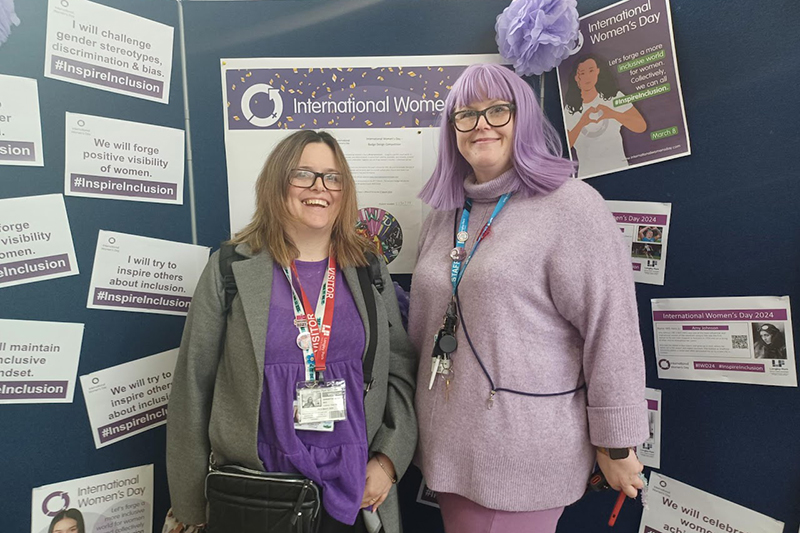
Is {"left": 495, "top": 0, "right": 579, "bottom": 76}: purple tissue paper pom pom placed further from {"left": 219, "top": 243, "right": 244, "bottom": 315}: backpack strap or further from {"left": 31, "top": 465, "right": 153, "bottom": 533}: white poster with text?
{"left": 31, "top": 465, "right": 153, "bottom": 533}: white poster with text

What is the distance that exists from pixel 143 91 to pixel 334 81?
28.1 inches

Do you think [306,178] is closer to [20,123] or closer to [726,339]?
[20,123]

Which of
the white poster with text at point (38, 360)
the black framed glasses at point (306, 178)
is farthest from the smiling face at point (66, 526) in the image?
the black framed glasses at point (306, 178)

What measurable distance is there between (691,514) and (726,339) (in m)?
0.63

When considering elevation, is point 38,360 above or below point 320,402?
above

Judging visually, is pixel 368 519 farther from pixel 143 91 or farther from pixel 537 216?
pixel 143 91

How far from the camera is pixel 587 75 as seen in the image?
169 centimetres

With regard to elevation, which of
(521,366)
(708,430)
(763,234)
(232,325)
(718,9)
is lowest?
(708,430)

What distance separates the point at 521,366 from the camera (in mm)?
1200

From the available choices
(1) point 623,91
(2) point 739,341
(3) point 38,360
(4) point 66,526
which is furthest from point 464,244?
(4) point 66,526

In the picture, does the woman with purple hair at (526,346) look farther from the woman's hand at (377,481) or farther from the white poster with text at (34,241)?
the white poster with text at (34,241)

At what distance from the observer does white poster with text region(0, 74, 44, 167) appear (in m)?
1.54

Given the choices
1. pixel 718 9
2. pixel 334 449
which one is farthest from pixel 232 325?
pixel 718 9

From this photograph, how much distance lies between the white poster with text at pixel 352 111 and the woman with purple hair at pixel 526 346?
494 mm
